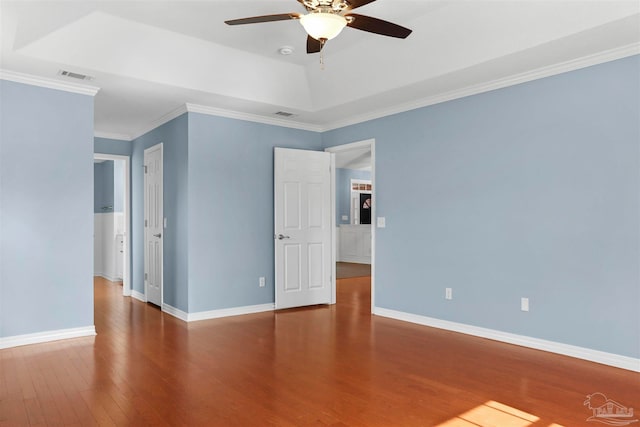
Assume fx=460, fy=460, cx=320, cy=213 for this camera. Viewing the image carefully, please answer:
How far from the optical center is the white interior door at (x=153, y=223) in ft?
20.4

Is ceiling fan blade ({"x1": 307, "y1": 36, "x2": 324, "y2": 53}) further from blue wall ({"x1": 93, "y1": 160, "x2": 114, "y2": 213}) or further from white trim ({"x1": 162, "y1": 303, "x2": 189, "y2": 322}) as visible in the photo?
blue wall ({"x1": 93, "y1": 160, "x2": 114, "y2": 213})

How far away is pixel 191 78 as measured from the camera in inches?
187

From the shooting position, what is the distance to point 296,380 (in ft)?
11.0

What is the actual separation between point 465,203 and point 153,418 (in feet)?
11.4

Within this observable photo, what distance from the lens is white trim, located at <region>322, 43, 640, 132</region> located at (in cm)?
368

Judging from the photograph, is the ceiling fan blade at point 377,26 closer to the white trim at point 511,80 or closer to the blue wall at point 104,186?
the white trim at point 511,80

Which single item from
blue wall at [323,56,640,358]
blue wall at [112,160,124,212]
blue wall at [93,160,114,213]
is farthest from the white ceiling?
blue wall at [93,160,114,213]

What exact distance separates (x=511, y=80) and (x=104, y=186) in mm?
8295

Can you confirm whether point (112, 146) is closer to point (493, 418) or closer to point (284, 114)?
point (284, 114)

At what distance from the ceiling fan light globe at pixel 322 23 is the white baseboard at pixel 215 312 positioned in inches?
150

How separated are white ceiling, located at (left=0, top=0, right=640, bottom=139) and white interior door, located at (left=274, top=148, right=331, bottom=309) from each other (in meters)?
0.81

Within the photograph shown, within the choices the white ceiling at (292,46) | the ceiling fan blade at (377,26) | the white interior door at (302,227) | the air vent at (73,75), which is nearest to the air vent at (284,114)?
the white ceiling at (292,46)

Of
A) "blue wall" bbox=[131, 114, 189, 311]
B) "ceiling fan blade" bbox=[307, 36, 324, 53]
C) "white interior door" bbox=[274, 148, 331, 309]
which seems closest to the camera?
"ceiling fan blade" bbox=[307, 36, 324, 53]

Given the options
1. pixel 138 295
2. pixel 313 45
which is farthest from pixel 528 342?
pixel 138 295
